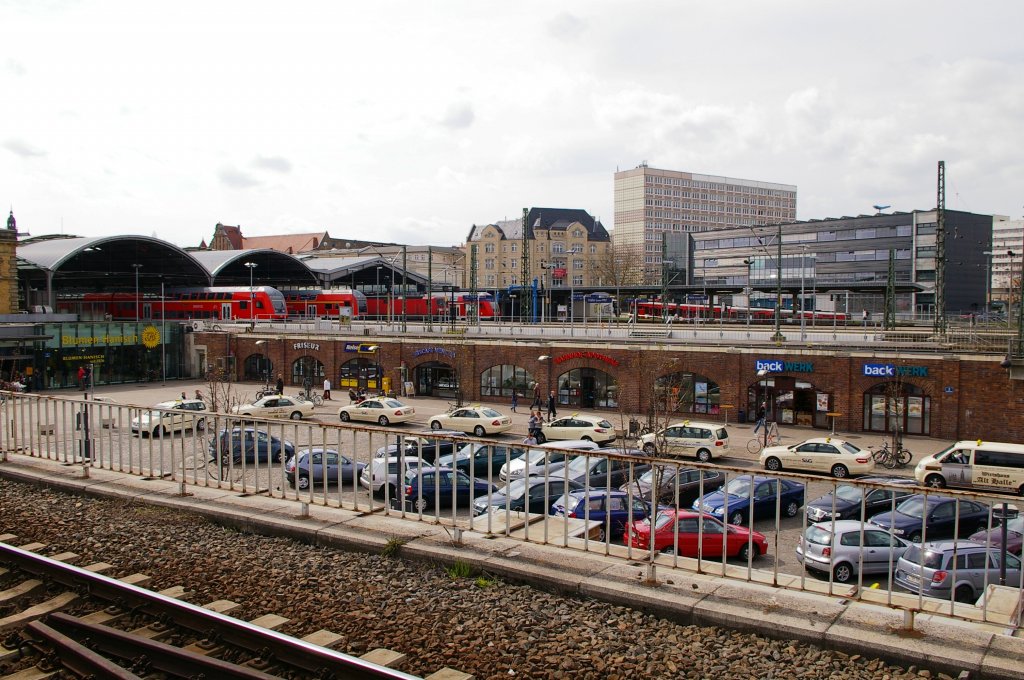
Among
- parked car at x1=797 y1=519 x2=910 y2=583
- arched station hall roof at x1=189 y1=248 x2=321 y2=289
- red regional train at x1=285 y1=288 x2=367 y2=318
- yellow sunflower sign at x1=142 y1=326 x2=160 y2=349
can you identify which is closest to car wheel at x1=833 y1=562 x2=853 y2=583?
parked car at x1=797 y1=519 x2=910 y2=583

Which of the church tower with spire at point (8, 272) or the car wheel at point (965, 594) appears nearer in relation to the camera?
the car wheel at point (965, 594)

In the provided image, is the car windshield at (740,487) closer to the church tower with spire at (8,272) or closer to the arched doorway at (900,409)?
the arched doorway at (900,409)

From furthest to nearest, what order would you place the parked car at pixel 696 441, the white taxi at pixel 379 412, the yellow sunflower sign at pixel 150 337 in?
the yellow sunflower sign at pixel 150 337 < the white taxi at pixel 379 412 < the parked car at pixel 696 441

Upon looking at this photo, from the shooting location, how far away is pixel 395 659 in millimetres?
6812

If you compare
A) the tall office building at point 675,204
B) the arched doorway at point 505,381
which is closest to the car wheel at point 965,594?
the arched doorway at point 505,381

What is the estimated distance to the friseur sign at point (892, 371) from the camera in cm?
2914

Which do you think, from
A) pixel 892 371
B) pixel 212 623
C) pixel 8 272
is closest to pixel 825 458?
pixel 892 371

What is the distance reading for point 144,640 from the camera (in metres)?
7.01

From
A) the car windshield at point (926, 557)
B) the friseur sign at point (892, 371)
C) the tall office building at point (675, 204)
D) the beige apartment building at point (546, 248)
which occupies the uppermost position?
the tall office building at point (675, 204)

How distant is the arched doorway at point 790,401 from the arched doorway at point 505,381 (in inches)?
411

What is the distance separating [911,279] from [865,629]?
79.9 metres

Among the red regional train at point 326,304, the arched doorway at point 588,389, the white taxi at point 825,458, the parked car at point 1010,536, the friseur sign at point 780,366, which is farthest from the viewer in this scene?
the red regional train at point 326,304

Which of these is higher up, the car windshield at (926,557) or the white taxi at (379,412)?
the car windshield at (926,557)

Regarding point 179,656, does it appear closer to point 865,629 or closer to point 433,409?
point 865,629
